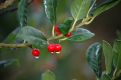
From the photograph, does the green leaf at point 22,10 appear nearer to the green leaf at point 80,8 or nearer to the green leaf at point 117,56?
the green leaf at point 80,8

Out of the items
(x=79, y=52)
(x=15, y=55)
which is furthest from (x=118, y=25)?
(x=15, y=55)

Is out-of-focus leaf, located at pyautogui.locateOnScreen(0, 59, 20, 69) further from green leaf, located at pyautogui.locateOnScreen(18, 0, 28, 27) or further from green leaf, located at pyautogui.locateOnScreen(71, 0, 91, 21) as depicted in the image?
green leaf, located at pyautogui.locateOnScreen(71, 0, 91, 21)

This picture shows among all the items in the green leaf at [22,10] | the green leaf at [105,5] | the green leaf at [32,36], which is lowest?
the green leaf at [32,36]

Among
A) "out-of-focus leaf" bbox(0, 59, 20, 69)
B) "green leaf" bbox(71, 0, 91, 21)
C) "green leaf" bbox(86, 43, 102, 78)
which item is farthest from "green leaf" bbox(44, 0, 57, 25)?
"out-of-focus leaf" bbox(0, 59, 20, 69)

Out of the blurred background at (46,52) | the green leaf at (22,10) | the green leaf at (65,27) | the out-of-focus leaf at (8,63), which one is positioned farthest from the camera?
the blurred background at (46,52)

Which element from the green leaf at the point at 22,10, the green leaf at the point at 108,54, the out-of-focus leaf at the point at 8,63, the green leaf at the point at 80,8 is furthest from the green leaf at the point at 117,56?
the out-of-focus leaf at the point at 8,63

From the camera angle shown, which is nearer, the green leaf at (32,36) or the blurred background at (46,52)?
the green leaf at (32,36)

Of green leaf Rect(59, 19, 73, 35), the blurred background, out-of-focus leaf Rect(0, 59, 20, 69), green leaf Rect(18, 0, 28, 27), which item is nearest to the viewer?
green leaf Rect(59, 19, 73, 35)
